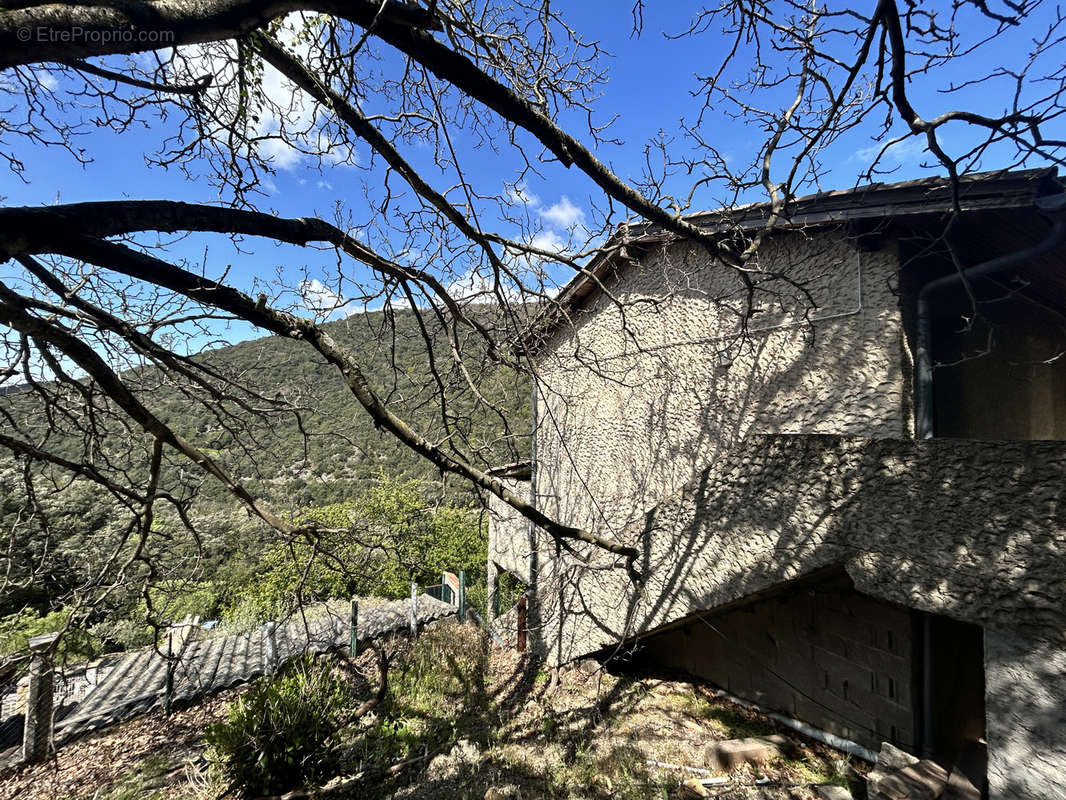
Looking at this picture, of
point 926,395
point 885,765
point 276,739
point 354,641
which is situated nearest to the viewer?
point 885,765

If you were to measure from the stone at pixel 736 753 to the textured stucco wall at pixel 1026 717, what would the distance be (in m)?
2.46

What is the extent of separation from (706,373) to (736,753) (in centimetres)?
452

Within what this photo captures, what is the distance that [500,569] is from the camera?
37.7 feet

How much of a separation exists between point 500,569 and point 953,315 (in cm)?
1034

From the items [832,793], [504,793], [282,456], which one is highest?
[282,456]

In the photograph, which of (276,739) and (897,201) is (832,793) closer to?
(897,201)

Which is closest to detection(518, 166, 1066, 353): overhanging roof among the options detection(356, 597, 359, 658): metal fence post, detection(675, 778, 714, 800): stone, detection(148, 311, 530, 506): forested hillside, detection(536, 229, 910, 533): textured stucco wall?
detection(536, 229, 910, 533): textured stucco wall

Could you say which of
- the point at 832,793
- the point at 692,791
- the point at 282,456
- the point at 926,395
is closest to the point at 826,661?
the point at 832,793

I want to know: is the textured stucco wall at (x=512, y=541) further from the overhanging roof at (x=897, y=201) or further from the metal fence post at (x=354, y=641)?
the overhanging roof at (x=897, y=201)

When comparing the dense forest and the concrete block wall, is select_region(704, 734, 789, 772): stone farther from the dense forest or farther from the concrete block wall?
the dense forest

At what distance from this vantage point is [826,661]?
5258 millimetres

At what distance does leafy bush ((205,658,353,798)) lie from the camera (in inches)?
195

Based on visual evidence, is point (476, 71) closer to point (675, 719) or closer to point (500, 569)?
point (675, 719)

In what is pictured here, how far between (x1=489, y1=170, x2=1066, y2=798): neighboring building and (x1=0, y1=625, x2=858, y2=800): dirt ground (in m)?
0.64
